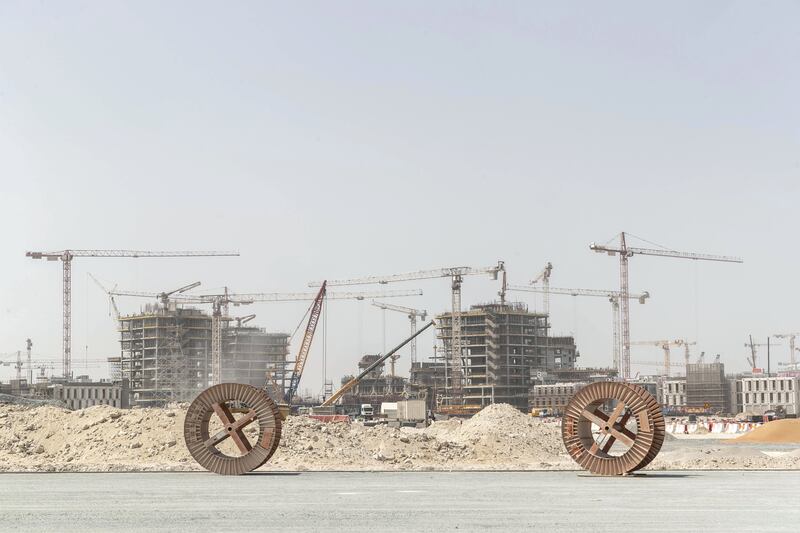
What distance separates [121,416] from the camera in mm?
61969

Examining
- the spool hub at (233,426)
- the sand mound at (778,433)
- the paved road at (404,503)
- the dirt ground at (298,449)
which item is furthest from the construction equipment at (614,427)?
the sand mound at (778,433)

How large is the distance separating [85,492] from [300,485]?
746 centimetres

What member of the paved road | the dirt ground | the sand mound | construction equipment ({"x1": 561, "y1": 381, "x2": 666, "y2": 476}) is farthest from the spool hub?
the sand mound

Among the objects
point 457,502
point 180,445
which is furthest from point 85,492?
point 180,445

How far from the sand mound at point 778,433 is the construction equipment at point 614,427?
52803 millimetres

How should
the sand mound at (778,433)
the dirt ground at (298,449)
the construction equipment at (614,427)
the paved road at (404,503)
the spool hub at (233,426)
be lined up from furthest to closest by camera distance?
the sand mound at (778,433) < the dirt ground at (298,449) < the spool hub at (233,426) < the construction equipment at (614,427) < the paved road at (404,503)

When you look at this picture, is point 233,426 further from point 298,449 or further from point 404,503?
point 404,503

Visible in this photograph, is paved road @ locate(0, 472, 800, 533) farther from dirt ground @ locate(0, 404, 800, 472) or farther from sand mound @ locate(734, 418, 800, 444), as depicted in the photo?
sand mound @ locate(734, 418, 800, 444)

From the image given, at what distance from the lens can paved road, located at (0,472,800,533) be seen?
27500mm

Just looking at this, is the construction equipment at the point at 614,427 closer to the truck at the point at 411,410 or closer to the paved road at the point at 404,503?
the paved road at the point at 404,503

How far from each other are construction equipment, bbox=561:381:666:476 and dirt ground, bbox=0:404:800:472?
6231 millimetres

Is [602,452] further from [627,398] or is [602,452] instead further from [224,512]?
[224,512]

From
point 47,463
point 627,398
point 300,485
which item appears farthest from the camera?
point 47,463

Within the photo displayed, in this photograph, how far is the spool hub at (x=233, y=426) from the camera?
1843 inches
